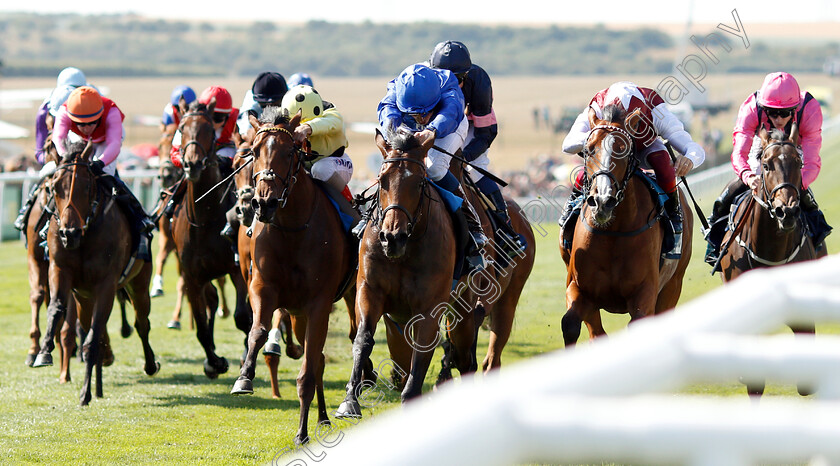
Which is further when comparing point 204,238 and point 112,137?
point 204,238

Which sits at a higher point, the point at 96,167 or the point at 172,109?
the point at 172,109

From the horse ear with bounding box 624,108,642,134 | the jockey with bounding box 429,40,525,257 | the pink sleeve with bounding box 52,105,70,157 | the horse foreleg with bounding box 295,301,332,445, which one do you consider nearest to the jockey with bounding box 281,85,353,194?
the jockey with bounding box 429,40,525,257

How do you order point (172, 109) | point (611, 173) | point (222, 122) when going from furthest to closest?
point (172, 109) < point (222, 122) < point (611, 173)

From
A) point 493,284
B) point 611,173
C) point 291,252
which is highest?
point 611,173

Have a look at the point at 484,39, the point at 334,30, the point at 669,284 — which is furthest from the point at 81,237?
the point at 334,30

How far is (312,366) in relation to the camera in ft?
21.4

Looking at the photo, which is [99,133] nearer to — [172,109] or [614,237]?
[172,109]

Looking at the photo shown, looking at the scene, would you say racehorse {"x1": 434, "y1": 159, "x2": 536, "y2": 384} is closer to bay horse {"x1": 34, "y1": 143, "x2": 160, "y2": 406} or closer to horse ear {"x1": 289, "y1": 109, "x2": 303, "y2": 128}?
horse ear {"x1": 289, "y1": 109, "x2": 303, "y2": 128}

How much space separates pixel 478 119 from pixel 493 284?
4.03 feet

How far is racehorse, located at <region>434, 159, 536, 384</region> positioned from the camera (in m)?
6.95

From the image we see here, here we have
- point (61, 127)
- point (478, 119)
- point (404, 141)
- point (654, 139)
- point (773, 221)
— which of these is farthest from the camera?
point (61, 127)

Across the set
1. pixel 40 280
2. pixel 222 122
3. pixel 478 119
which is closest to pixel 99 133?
pixel 222 122

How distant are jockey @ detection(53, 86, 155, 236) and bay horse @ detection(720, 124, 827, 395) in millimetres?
4665

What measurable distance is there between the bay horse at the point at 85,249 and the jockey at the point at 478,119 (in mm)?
2832
